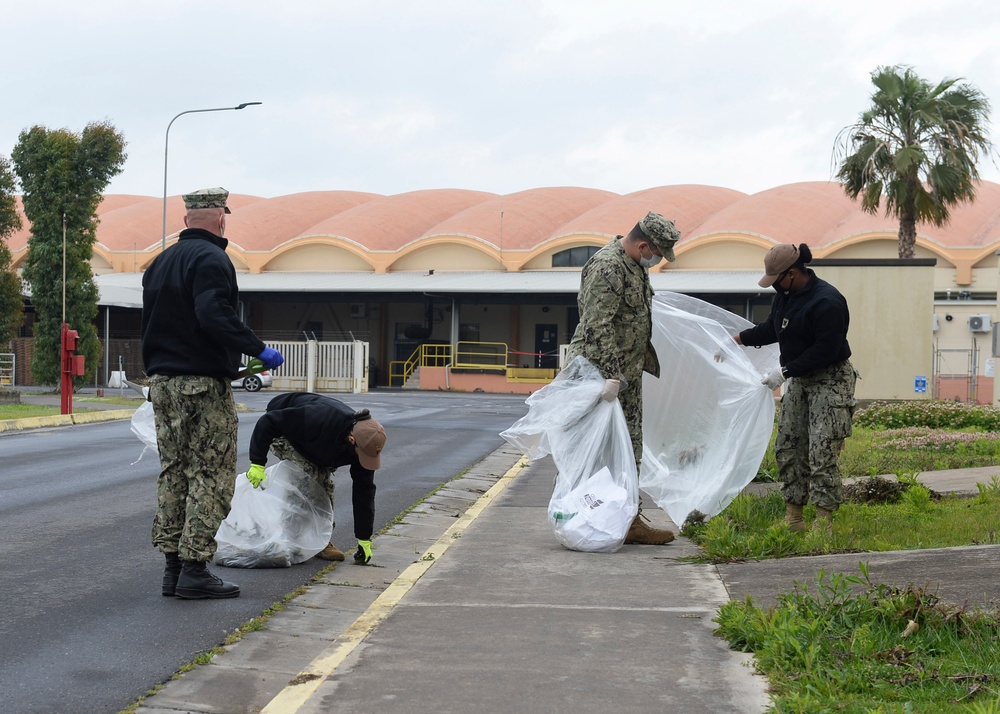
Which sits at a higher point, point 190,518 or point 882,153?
point 882,153

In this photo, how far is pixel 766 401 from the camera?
24.5ft

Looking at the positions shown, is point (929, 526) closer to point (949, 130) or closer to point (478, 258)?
point (949, 130)

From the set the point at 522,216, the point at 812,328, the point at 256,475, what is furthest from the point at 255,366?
the point at 522,216

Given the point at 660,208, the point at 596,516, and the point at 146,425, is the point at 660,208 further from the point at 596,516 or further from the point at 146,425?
the point at 146,425

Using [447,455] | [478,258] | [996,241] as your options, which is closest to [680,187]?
[478,258]

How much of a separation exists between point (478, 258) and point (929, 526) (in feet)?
133

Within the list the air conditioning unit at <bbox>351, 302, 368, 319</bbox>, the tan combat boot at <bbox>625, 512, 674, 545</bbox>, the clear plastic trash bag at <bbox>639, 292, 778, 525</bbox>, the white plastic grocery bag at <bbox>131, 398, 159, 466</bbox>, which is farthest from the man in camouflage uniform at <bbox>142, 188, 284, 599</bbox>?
the air conditioning unit at <bbox>351, 302, 368, 319</bbox>

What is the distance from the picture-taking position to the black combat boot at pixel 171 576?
546 cm

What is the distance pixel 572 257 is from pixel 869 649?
41.7 meters

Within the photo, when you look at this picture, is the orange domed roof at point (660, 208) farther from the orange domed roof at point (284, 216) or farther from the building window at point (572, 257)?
the orange domed roof at point (284, 216)

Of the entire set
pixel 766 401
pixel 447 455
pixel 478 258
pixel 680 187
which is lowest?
pixel 447 455

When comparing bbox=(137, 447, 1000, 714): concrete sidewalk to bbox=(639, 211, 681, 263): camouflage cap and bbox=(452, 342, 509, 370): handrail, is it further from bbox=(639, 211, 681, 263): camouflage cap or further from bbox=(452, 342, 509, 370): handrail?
A: bbox=(452, 342, 509, 370): handrail

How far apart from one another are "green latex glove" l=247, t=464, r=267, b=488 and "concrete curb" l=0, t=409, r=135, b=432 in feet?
40.3

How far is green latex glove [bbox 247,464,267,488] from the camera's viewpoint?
19.6ft
